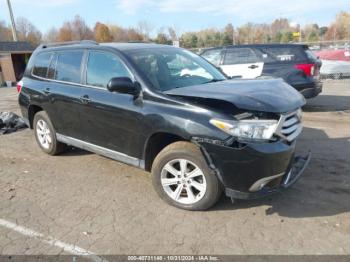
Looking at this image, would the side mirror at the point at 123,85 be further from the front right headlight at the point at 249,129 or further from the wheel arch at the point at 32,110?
the wheel arch at the point at 32,110

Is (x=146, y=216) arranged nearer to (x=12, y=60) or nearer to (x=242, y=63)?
(x=242, y=63)

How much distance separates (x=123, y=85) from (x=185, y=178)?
128cm

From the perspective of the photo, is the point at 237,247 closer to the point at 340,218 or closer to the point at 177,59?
the point at 340,218

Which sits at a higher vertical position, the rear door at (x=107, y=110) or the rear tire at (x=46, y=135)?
the rear door at (x=107, y=110)

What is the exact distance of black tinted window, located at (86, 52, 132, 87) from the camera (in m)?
4.19

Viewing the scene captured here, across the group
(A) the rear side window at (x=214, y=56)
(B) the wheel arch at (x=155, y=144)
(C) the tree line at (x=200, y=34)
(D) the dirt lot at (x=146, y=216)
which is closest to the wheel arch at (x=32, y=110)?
(D) the dirt lot at (x=146, y=216)

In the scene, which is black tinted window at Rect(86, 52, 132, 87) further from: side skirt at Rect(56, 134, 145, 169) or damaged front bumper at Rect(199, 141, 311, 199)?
damaged front bumper at Rect(199, 141, 311, 199)

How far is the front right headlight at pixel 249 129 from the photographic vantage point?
3217 mm

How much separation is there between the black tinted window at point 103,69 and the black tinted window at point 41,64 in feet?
4.39

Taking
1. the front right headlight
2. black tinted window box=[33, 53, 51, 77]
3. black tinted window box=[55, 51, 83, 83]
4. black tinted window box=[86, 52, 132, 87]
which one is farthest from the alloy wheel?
black tinted window box=[33, 53, 51, 77]

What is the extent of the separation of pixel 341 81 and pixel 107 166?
13.2 metres

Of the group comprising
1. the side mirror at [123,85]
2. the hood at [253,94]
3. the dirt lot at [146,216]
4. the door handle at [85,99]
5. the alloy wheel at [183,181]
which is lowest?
the dirt lot at [146,216]

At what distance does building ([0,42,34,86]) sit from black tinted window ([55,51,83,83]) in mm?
22738

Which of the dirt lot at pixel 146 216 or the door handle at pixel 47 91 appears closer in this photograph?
the dirt lot at pixel 146 216
